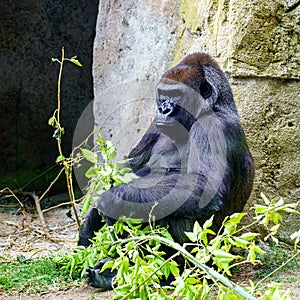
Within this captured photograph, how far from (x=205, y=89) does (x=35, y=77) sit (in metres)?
4.28

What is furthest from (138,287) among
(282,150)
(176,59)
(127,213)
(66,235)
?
(66,235)

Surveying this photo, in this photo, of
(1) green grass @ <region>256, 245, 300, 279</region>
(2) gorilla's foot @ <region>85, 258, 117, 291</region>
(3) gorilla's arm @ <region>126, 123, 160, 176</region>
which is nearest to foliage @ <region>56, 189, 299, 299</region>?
(2) gorilla's foot @ <region>85, 258, 117, 291</region>

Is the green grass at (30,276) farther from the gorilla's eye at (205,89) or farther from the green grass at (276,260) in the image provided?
the gorilla's eye at (205,89)

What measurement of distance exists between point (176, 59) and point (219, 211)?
153cm

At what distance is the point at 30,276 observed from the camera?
3646 mm

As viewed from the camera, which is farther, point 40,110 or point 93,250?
point 40,110

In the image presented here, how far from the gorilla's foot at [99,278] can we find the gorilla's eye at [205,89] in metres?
1.14

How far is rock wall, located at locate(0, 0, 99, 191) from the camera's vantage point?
725 centimetres

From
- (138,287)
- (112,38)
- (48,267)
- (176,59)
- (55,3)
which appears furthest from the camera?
(55,3)

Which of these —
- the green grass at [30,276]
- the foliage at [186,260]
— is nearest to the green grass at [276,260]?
the foliage at [186,260]

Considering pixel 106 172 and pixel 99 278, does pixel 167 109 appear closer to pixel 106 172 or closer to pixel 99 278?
pixel 106 172

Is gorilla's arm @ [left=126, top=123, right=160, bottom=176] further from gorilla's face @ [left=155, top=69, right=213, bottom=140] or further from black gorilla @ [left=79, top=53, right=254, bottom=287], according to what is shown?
gorilla's face @ [left=155, top=69, right=213, bottom=140]

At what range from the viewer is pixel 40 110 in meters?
7.45

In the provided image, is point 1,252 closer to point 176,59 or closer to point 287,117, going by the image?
point 176,59
